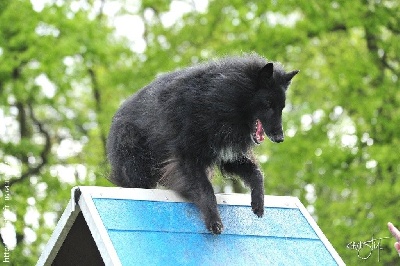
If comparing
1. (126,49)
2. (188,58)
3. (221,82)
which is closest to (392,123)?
(188,58)

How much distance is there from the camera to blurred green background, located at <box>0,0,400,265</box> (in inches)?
569

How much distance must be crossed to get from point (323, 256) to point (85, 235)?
1.59m

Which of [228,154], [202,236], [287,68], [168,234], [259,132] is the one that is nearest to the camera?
[168,234]

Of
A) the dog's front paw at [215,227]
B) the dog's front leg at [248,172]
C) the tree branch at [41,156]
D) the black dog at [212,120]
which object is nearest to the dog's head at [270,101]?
the black dog at [212,120]

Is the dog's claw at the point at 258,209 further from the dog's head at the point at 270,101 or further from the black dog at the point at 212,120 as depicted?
the dog's head at the point at 270,101

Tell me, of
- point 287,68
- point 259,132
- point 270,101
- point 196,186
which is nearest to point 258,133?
point 259,132

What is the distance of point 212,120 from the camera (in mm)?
5676

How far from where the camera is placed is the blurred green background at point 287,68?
14.4 meters

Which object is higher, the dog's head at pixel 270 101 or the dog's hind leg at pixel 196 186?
the dog's head at pixel 270 101

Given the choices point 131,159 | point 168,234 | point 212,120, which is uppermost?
point 131,159

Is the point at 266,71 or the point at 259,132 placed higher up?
the point at 266,71

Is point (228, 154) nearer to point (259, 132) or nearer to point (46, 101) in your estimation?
point (259, 132)

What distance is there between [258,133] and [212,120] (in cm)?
35

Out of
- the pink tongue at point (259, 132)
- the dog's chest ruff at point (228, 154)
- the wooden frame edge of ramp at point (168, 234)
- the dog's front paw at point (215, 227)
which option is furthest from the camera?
the dog's chest ruff at point (228, 154)
